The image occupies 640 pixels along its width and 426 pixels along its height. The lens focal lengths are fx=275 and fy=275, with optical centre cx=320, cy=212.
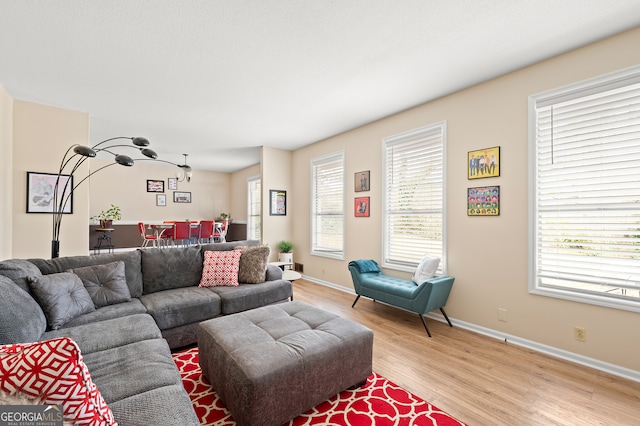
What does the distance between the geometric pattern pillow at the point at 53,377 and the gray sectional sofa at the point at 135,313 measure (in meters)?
0.42

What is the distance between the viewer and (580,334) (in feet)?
7.86

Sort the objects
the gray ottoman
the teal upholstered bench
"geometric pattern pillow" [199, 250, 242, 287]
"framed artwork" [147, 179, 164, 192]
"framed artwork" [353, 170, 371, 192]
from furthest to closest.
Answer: "framed artwork" [147, 179, 164, 192] < "framed artwork" [353, 170, 371, 192] < "geometric pattern pillow" [199, 250, 242, 287] < the teal upholstered bench < the gray ottoman

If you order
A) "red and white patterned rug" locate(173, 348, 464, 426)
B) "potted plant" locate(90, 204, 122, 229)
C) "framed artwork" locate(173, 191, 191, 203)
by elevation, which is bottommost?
"red and white patterned rug" locate(173, 348, 464, 426)

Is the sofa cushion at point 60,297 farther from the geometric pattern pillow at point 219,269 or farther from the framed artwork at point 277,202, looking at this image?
the framed artwork at point 277,202

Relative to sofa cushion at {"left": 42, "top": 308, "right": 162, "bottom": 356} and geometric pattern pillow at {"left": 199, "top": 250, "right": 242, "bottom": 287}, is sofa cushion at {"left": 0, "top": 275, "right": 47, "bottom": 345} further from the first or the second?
geometric pattern pillow at {"left": 199, "top": 250, "right": 242, "bottom": 287}

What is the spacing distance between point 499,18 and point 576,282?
234 cm

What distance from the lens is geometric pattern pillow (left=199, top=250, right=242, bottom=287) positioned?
312 cm

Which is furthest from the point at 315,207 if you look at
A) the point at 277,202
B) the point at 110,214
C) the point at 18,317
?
the point at 110,214

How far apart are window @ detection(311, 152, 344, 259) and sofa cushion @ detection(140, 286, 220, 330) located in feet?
8.37

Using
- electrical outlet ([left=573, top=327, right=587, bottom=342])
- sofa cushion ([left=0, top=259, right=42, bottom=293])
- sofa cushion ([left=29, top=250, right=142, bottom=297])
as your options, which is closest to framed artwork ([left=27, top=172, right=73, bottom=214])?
sofa cushion ([left=29, top=250, right=142, bottom=297])

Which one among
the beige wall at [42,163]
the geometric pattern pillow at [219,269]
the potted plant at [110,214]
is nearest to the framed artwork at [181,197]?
the potted plant at [110,214]

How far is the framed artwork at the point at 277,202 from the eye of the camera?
18.8 ft

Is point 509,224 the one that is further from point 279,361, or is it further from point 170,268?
point 170,268

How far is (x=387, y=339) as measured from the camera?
2.85 metres
